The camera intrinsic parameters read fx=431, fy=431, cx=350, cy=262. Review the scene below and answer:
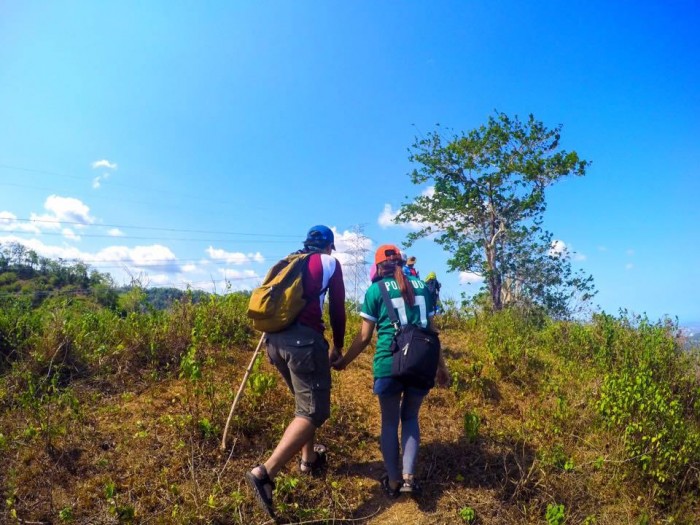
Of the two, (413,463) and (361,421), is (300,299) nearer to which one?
(413,463)

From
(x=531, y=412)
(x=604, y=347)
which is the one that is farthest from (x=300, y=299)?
(x=604, y=347)

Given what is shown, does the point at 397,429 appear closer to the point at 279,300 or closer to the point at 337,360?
the point at 337,360

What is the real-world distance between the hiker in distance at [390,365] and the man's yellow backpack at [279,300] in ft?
1.87

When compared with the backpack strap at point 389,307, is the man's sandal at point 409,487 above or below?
below

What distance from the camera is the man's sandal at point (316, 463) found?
3271mm

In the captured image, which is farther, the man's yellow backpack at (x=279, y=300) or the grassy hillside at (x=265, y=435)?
the grassy hillside at (x=265, y=435)

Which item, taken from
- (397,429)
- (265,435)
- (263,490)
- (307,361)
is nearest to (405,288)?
(307,361)

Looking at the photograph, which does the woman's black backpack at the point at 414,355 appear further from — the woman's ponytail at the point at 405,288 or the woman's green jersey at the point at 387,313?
the woman's ponytail at the point at 405,288

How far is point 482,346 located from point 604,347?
5.31ft

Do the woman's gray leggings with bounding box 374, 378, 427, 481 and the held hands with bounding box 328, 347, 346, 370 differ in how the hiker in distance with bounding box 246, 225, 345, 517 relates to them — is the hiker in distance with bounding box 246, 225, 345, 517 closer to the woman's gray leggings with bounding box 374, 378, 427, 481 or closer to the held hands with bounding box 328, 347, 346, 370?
the held hands with bounding box 328, 347, 346, 370

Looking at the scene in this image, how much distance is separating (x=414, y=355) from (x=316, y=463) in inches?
49.6

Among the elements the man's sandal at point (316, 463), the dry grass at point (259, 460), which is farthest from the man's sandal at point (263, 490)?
the man's sandal at point (316, 463)

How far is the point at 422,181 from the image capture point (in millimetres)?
15781

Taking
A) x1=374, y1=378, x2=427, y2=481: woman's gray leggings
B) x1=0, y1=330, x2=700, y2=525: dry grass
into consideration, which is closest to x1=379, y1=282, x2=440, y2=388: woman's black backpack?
x1=374, y1=378, x2=427, y2=481: woman's gray leggings
